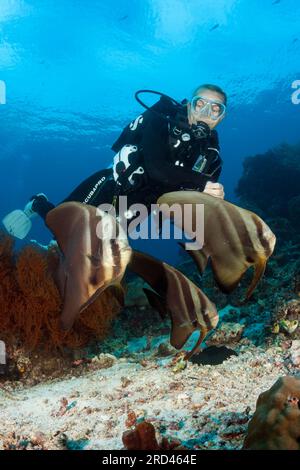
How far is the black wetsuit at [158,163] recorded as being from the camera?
161 inches

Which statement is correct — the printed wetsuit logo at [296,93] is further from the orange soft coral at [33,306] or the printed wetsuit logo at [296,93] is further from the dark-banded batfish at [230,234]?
the dark-banded batfish at [230,234]

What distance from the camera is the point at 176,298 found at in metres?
2.69

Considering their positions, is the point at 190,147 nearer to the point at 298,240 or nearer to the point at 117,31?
the point at 298,240

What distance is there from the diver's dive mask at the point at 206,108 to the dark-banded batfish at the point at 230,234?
11.3 ft

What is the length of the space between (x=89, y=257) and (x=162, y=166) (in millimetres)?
2389

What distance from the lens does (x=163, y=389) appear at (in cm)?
370

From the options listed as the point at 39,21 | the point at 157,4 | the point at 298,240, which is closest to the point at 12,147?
the point at 39,21

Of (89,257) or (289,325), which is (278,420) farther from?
(289,325)

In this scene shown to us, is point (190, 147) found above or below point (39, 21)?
below

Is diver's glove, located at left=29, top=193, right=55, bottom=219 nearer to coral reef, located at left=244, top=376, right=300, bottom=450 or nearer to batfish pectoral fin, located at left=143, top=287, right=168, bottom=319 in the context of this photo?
batfish pectoral fin, located at left=143, top=287, right=168, bottom=319

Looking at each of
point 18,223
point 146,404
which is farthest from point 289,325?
point 18,223

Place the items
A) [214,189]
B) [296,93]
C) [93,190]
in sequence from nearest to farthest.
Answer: [214,189] < [93,190] < [296,93]

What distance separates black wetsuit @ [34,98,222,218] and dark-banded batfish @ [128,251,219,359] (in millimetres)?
1212
